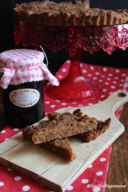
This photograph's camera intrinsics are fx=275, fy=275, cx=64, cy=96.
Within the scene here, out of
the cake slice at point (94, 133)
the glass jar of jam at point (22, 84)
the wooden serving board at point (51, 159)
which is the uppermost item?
the glass jar of jam at point (22, 84)

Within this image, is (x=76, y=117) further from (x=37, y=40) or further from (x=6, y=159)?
(x=37, y=40)

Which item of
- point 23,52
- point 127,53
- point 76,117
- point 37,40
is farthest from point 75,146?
point 127,53

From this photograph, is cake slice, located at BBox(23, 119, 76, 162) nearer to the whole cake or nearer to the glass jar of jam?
the glass jar of jam

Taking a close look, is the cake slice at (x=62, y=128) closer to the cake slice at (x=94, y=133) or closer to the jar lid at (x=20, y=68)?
the cake slice at (x=94, y=133)

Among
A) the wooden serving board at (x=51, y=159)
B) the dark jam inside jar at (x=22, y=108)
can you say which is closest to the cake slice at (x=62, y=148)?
the wooden serving board at (x=51, y=159)

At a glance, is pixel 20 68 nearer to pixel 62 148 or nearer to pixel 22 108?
pixel 22 108

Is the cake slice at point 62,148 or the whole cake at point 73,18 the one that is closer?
the cake slice at point 62,148

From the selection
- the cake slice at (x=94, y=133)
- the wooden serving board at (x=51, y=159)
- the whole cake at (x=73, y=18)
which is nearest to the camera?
the wooden serving board at (x=51, y=159)
